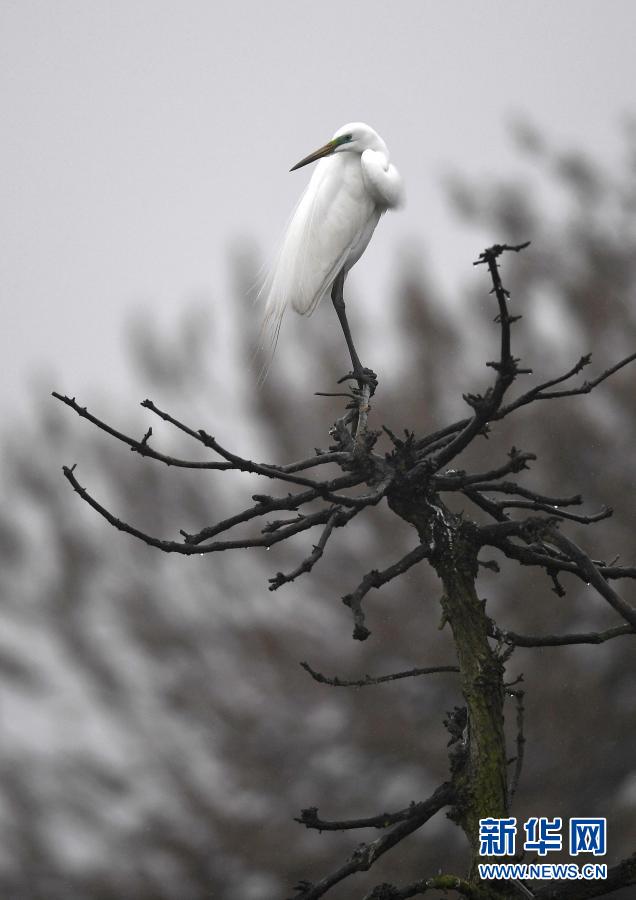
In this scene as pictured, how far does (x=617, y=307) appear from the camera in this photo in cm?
624

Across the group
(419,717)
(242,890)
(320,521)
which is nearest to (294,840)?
(242,890)

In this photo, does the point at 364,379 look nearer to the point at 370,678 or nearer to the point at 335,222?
the point at 370,678

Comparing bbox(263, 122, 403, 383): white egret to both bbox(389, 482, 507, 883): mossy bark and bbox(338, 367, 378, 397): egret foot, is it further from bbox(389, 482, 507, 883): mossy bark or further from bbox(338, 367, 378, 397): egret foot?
bbox(389, 482, 507, 883): mossy bark

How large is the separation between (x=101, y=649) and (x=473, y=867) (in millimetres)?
4800

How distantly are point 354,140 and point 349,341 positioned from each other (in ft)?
2.83

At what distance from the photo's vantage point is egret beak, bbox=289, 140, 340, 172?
9.51 feet

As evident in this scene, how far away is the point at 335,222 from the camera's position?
114 inches

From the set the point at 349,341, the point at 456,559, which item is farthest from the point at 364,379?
the point at 456,559

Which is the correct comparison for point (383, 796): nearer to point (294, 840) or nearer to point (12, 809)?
point (294, 840)

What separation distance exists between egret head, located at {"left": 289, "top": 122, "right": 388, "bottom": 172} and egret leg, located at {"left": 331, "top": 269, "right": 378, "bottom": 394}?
0.39 meters

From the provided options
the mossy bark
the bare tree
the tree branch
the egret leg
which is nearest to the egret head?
the egret leg

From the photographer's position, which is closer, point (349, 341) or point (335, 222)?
point (349, 341)

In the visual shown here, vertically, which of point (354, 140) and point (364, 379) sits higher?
point (354, 140)

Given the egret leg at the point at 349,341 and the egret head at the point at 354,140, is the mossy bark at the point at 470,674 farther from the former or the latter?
the egret head at the point at 354,140
